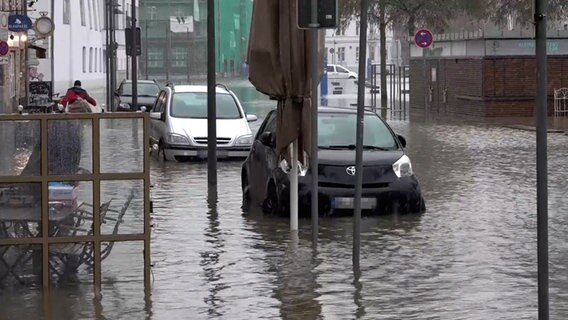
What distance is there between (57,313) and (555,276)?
440cm

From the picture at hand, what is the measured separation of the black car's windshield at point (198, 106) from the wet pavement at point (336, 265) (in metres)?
5.90

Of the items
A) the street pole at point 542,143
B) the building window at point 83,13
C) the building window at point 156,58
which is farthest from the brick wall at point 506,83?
the building window at point 156,58

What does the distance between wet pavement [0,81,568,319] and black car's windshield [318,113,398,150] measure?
1099 millimetres

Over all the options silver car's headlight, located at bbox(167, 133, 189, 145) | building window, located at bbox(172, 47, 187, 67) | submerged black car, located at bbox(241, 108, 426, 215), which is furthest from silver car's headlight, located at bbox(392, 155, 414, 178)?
building window, located at bbox(172, 47, 187, 67)

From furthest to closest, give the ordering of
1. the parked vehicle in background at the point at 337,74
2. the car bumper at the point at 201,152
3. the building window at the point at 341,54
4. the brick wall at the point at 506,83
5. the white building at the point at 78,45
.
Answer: the building window at the point at 341,54 → the parked vehicle in background at the point at 337,74 → the white building at the point at 78,45 → the brick wall at the point at 506,83 → the car bumper at the point at 201,152

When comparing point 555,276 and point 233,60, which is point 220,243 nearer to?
point 555,276

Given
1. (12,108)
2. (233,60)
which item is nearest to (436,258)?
(12,108)

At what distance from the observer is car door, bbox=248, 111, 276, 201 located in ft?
54.1

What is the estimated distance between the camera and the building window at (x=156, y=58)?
3406 inches

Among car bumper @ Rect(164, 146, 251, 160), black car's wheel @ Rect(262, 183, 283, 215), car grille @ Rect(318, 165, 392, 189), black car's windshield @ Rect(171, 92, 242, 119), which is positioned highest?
black car's windshield @ Rect(171, 92, 242, 119)

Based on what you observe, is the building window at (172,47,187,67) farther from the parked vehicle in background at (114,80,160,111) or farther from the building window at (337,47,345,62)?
the parked vehicle in background at (114,80,160,111)

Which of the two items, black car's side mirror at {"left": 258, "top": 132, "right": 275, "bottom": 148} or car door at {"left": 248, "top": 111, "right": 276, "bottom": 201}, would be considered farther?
black car's side mirror at {"left": 258, "top": 132, "right": 275, "bottom": 148}

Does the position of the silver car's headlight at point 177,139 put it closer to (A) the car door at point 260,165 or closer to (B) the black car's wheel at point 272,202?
(A) the car door at point 260,165

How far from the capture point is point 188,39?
86562 mm
